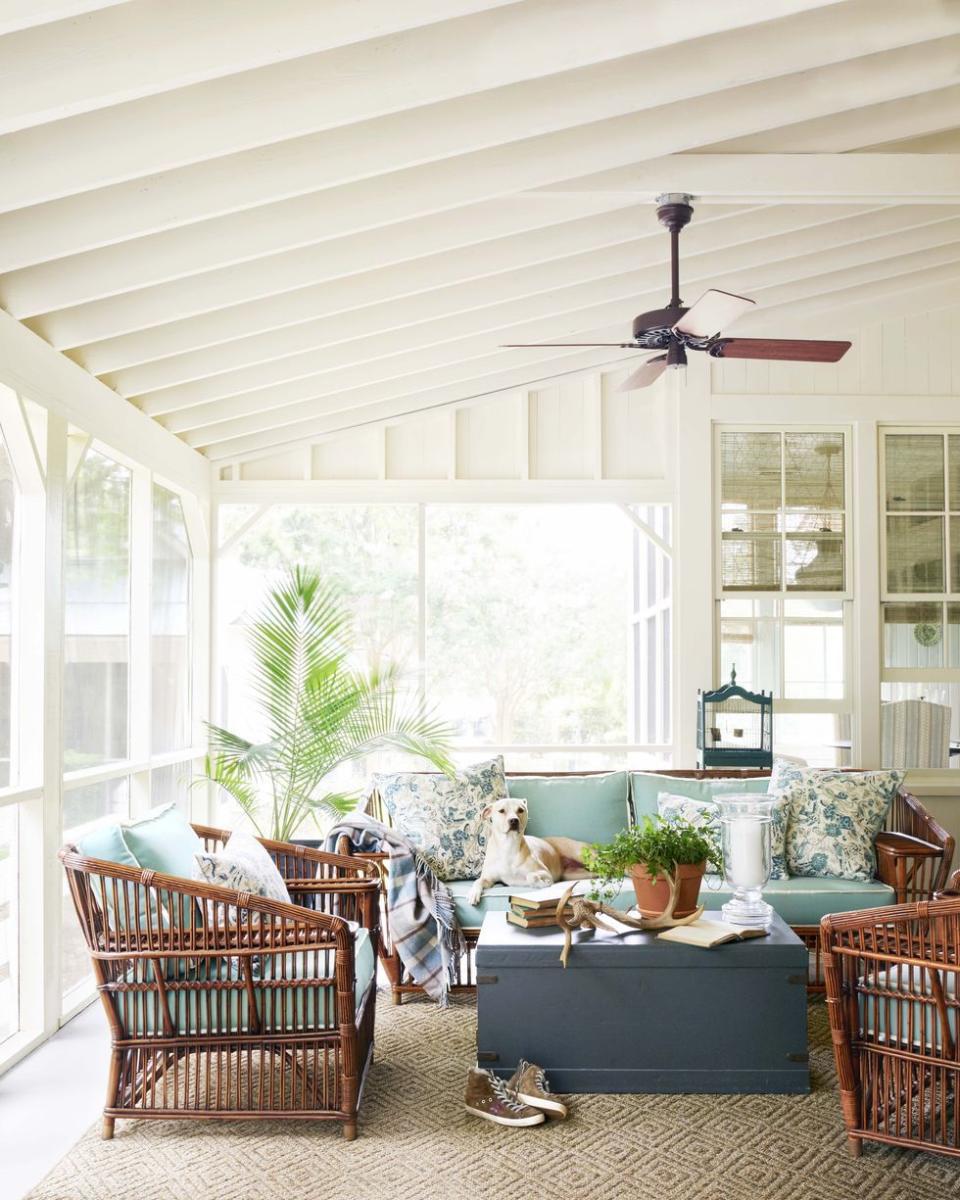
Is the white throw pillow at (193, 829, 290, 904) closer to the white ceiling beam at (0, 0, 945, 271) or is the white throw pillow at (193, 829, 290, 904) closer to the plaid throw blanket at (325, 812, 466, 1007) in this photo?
the plaid throw blanket at (325, 812, 466, 1007)

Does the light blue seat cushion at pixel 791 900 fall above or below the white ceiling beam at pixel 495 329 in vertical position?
below

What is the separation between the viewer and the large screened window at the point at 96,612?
4500 millimetres

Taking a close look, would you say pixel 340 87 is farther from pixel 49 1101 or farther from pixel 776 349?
pixel 49 1101

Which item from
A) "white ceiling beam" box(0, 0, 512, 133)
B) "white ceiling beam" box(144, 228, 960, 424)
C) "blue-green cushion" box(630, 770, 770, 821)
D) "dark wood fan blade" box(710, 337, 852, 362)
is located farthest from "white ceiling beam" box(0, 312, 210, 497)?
"blue-green cushion" box(630, 770, 770, 821)

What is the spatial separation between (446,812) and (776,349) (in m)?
2.30

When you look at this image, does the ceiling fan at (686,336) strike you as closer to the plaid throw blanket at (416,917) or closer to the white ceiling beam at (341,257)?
the white ceiling beam at (341,257)

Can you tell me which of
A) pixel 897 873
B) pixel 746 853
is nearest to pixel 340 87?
pixel 746 853

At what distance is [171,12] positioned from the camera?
250 cm

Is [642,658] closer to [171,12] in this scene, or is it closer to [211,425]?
[211,425]

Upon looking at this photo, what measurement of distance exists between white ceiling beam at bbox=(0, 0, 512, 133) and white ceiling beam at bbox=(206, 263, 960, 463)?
3.47 metres

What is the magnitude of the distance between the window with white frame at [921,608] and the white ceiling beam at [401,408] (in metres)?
0.89

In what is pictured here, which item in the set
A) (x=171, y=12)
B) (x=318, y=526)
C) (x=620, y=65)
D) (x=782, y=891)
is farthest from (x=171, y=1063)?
(x=318, y=526)

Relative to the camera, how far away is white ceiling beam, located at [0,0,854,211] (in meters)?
2.85

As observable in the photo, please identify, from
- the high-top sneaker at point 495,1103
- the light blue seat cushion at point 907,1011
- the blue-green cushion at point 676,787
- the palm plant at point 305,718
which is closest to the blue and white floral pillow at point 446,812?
the palm plant at point 305,718
